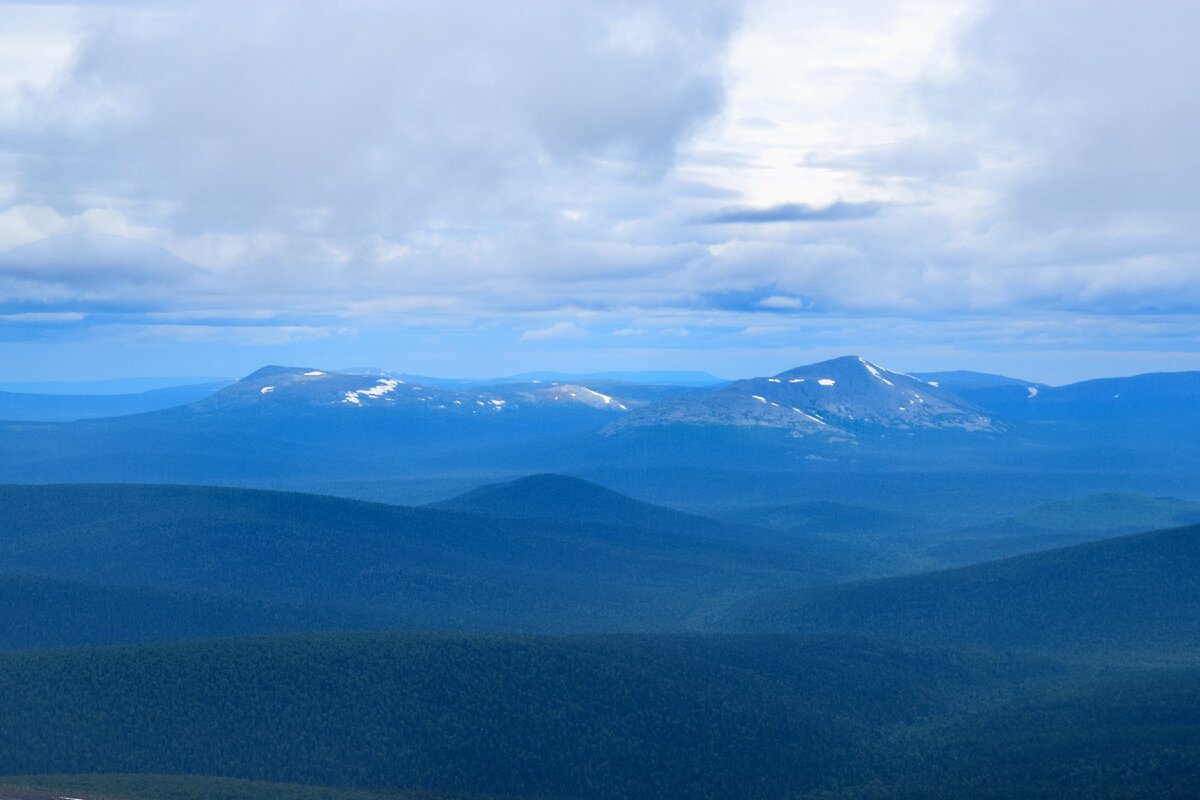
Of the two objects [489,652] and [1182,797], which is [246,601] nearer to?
[489,652]

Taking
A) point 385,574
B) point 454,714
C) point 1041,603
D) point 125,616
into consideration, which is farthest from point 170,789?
point 1041,603

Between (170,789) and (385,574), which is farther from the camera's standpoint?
(385,574)

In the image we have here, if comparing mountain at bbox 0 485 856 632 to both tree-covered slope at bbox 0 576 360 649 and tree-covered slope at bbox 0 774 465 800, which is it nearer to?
tree-covered slope at bbox 0 576 360 649

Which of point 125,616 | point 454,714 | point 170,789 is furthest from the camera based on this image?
point 125,616

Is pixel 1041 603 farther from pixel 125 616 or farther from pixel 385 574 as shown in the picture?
pixel 125 616

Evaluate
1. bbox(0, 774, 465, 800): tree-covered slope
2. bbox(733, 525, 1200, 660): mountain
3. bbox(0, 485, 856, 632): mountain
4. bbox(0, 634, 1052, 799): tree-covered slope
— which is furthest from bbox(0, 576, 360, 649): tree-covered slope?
bbox(733, 525, 1200, 660): mountain

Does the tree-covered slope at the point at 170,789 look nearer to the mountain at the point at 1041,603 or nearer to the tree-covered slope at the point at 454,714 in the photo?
the tree-covered slope at the point at 454,714

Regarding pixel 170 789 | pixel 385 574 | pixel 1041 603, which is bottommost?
pixel 170 789

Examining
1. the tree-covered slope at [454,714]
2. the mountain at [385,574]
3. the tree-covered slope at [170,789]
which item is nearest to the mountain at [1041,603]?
the mountain at [385,574]
